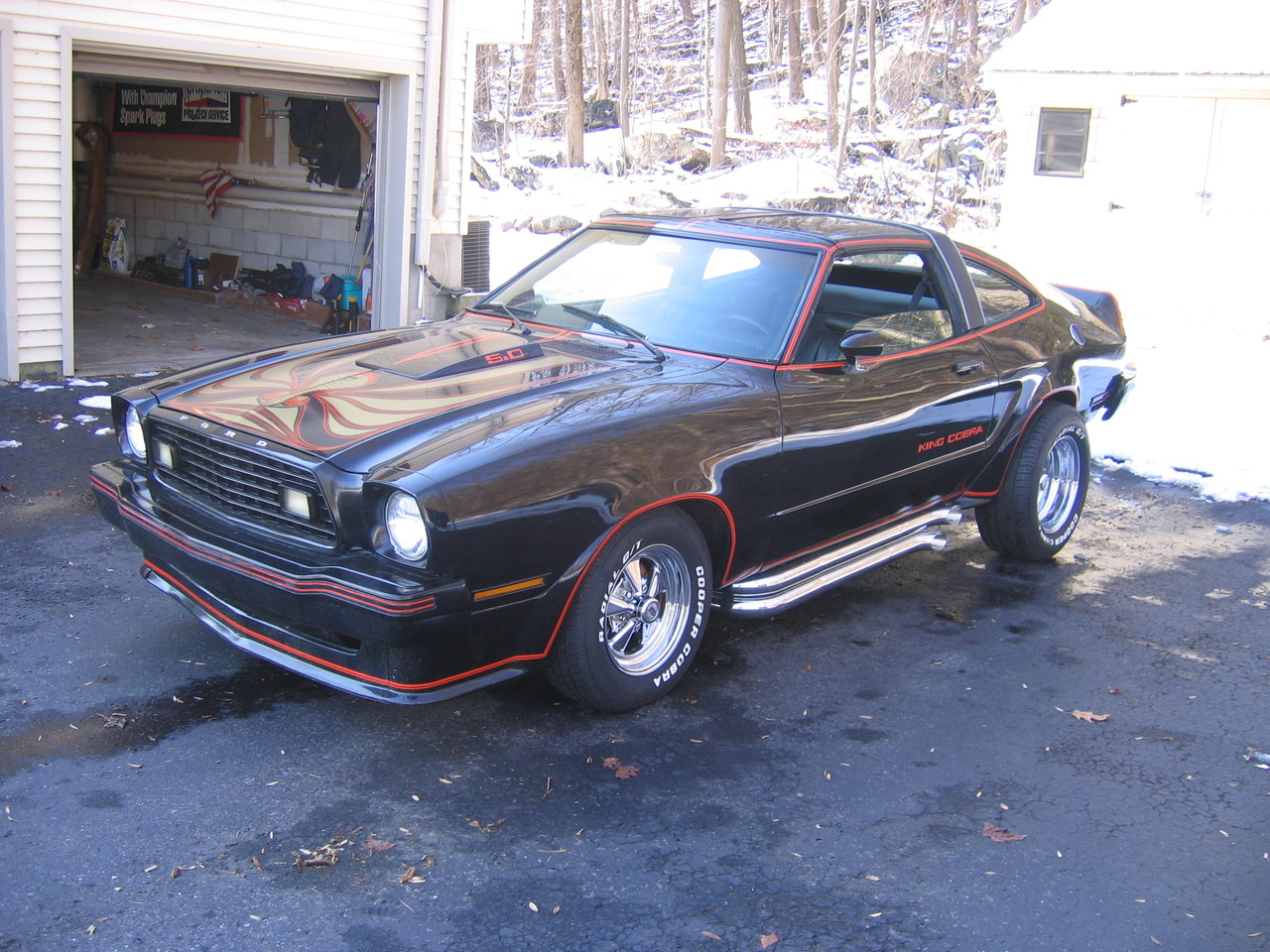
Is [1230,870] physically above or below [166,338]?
below

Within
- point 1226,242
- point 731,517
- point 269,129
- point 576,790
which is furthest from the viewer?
point 1226,242

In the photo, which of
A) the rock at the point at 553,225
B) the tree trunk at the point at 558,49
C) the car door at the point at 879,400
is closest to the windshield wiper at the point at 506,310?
the car door at the point at 879,400

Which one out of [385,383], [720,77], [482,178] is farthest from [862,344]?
[720,77]

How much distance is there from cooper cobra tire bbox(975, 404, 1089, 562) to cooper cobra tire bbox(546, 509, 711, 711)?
2133mm

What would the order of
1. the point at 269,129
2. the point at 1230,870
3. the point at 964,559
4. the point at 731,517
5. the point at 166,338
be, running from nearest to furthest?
the point at 1230,870
the point at 731,517
the point at 964,559
the point at 166,338
the point at 269,129

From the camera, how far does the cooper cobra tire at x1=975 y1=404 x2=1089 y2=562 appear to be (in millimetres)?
5551

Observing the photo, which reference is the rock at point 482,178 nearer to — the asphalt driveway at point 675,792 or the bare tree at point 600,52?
the bare tree at point 600,52

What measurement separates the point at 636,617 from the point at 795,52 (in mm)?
35897

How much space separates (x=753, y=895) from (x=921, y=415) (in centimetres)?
243

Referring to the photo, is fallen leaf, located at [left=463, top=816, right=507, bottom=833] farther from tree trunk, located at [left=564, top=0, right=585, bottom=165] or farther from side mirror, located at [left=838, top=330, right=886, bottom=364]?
tree trunk, located at [left=564, top=0, right=585, bottom=165]

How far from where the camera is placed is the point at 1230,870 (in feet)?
10.6

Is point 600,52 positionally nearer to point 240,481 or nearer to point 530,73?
point 530,73

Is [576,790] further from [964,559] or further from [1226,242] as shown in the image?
[1226,242]

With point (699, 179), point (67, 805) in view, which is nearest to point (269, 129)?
point (67, 805)
